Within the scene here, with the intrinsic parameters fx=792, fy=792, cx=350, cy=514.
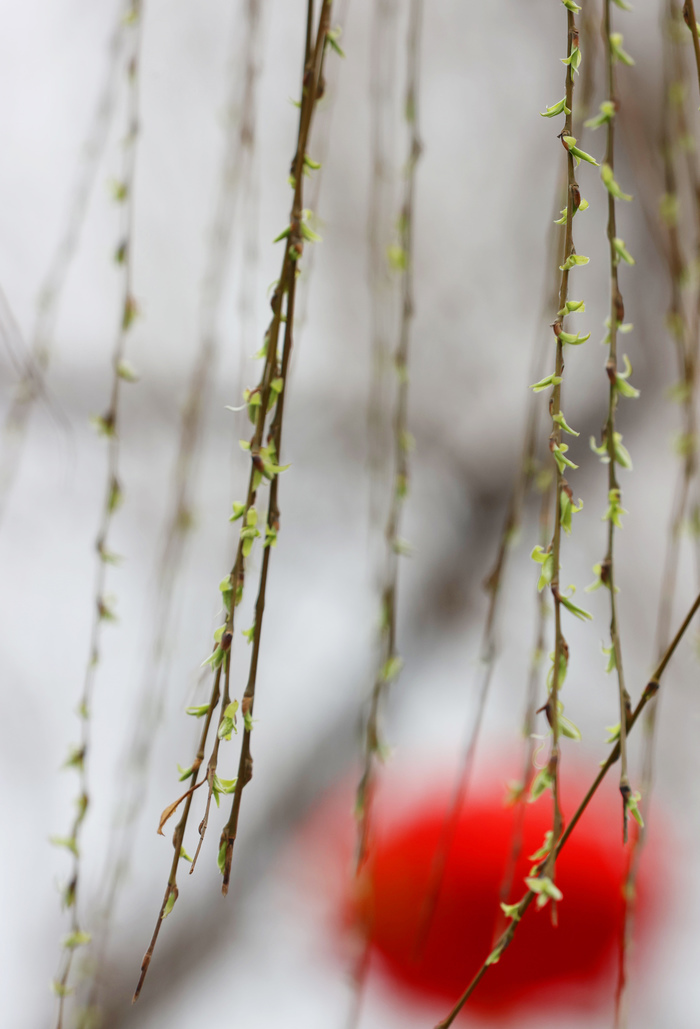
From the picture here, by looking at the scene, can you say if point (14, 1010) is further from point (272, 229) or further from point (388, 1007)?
point (272, 229)

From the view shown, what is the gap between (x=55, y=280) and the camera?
2.39 ft

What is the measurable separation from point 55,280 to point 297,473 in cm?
32

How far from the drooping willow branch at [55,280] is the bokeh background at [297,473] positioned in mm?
27

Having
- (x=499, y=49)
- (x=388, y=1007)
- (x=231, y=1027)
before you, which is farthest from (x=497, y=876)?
(x=499, y=49)

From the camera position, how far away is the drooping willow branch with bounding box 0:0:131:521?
45 cm

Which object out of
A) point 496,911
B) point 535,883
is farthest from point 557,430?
point 496,911

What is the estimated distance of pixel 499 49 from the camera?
0.84m

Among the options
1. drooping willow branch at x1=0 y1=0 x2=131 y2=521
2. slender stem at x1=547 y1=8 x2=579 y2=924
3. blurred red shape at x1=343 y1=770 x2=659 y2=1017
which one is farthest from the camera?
blurred red shape at x1=343 y1=770 x2=659 y2=1017

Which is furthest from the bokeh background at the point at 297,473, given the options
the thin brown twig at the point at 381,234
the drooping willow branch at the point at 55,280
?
the thin brown twig at the point at 381,234

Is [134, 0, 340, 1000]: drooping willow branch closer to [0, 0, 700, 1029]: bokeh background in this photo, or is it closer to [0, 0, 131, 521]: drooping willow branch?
[0, 0, 131, 521]: drooping willow branch

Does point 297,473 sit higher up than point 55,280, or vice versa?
point 55,280

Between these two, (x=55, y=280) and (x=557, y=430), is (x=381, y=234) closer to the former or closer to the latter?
(x=55, y=280)

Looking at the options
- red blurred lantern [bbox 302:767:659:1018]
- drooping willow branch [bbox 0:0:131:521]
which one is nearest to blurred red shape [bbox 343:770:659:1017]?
red blurred lantern [bbox 302:767:659:1018]

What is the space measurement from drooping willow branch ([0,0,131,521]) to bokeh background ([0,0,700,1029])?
0.03m
